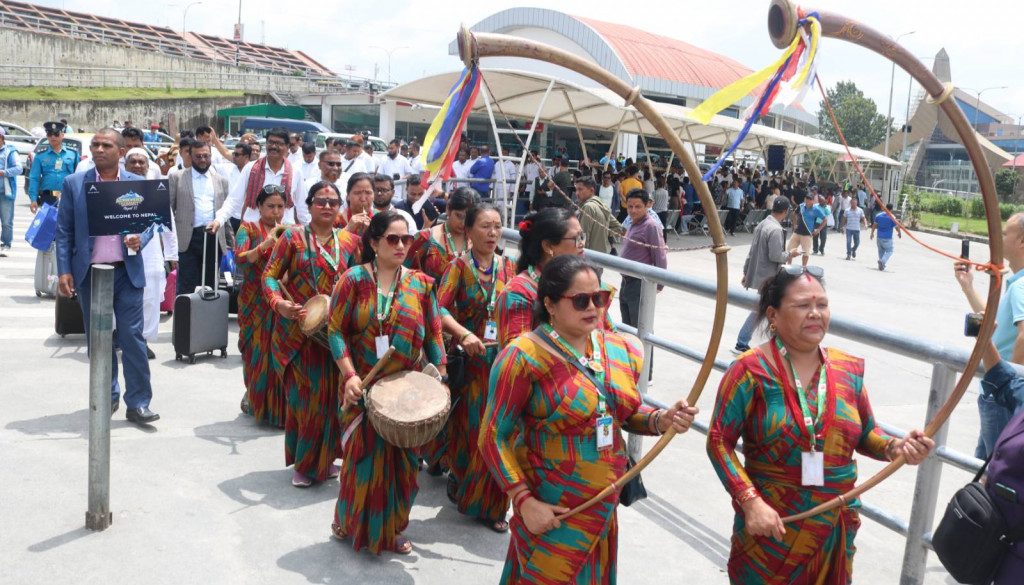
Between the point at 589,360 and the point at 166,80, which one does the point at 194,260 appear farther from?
the point at 166,80

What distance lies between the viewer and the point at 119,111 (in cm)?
4422

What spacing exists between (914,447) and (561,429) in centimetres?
116

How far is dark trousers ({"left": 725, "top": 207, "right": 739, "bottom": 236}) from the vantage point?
26297mm

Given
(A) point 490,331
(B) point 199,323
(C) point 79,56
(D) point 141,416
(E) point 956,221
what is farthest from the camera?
(C) point 79,56

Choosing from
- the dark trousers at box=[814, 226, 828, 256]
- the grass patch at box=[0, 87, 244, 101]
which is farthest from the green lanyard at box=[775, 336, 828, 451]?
the grass patch at box=[0, 87, 244, 101]

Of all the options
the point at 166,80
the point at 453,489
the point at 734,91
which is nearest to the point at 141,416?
the point at 453,489

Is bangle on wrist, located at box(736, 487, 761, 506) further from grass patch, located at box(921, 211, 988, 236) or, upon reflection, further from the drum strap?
grass patch, located at box(921, 211, 988, 236)

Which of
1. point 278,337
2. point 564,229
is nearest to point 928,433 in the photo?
point 564,229

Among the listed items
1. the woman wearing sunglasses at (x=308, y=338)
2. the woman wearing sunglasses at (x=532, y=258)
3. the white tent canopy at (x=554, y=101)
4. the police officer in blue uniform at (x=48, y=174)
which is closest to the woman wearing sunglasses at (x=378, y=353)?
the woman wearing sunglasses at (x=532, y=258)

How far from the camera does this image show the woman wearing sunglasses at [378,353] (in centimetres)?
431

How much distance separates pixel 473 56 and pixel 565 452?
1376 millimetres

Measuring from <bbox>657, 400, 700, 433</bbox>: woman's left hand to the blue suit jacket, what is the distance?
4.02 metres

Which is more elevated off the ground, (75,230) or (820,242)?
(75,230)

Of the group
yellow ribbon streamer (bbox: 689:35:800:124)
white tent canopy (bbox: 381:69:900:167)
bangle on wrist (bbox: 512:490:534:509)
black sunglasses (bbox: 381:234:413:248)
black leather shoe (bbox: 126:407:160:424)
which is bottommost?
black leather shoe (bbox: 126:407:160:424)
